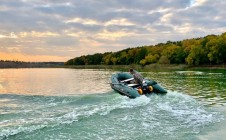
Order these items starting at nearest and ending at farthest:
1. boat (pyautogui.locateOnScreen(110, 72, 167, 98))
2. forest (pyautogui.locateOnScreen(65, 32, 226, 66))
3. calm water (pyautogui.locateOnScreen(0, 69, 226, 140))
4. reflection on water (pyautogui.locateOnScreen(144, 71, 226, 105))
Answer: calm water (pyautogui.locateOnScreen(0, 69, 226, 140)) < boat (pyautogui.locateOnScreen(110, 72, 167, 98)) < reflection on water (pyautogui.locateOnScreen(144, 71, 226, 105)) < forest (pyautogui.locateOnScreen(65, 32, 226, 66))

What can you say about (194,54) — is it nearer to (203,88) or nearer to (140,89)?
(203,88)

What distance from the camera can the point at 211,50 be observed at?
96.0m

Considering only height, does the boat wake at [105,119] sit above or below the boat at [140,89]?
below

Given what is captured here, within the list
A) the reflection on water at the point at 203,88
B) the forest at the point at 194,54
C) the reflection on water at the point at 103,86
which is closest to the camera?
the reflection on water at the point at 203,88

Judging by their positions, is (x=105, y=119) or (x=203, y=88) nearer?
(x=105, y=119)

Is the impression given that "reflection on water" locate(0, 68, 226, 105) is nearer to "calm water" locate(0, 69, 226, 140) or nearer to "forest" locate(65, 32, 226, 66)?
"calm water" locate(0, 69, 226, 140)

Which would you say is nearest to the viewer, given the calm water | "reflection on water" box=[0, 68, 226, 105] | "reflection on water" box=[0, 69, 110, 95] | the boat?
the calm water

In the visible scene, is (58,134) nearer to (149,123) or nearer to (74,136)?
(74,136)

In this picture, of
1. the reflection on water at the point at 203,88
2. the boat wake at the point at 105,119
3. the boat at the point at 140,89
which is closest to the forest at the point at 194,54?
the reflection on water at the point at 203,88

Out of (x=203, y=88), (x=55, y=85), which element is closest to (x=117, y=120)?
(x=203, y=88)

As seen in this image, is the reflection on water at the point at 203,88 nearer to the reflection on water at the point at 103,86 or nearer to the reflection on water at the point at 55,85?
the reflection on water at the point at 103,86

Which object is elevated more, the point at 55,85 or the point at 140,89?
the point at 140,89

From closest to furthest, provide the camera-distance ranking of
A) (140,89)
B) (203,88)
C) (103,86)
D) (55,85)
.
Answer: (140,89) → (203,88) → (103,86) → (55,85)

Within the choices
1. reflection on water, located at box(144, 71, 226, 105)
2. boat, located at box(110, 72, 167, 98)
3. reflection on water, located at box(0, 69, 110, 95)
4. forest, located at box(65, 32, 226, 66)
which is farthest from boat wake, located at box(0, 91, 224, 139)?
forest, located at box(65, 32, 226, 66)
